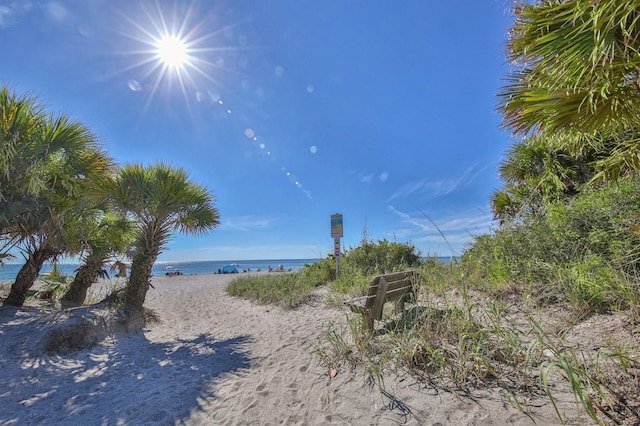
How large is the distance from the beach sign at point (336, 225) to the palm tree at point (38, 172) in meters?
6.73

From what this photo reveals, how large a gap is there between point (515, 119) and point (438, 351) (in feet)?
8.89

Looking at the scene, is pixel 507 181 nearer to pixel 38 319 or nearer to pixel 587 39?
pixel 587 39

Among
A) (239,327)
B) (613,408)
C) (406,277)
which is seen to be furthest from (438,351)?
(239,327)

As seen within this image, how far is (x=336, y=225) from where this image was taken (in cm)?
1030

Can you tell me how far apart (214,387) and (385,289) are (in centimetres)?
246

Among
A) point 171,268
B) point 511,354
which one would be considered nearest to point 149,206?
point 511,354

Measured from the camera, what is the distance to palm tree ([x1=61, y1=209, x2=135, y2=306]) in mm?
7184

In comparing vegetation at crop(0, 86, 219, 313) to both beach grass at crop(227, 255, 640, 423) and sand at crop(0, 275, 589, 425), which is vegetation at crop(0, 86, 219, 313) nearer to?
sand at crop(0, 275, 589, 425)

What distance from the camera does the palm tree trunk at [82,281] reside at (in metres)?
7.51

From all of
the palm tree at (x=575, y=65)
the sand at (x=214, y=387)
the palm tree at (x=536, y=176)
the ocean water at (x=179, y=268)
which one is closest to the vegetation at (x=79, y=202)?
the ocean water at (x=179, y=268)

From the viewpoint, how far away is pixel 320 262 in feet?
37.7

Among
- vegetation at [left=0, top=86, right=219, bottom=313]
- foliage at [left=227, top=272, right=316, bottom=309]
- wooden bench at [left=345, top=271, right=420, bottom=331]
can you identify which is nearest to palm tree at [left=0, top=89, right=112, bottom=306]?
vegetation at [left=0, top=86, right=219, bottom=313]

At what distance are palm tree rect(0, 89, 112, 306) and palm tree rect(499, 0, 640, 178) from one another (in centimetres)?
749

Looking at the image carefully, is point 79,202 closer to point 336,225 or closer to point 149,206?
point 149,206
